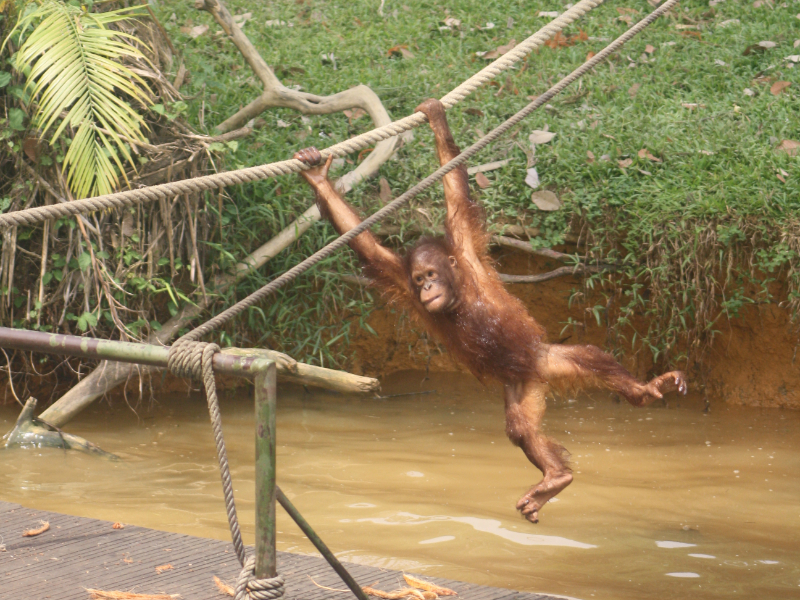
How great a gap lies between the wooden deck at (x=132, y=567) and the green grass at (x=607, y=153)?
221 centimetres

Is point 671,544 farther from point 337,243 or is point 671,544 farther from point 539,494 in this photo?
point 337,243

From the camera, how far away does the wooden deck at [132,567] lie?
2434 millimetres

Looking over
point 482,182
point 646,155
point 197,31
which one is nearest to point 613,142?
point 646,155

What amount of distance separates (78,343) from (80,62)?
2.75 metres

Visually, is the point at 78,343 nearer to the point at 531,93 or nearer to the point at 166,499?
the point at 166,499

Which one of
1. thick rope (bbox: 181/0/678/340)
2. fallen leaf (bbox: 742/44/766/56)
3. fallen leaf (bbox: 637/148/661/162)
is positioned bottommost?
thick rope (bbox: 181/0/678/340)

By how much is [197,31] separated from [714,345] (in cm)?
460

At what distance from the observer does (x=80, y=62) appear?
13.3 ft

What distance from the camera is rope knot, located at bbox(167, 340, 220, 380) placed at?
170 centimetres

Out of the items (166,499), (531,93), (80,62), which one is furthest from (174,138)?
(531,93)

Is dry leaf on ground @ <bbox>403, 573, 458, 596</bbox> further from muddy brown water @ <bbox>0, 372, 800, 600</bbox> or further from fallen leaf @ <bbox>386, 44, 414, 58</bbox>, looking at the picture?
fallen leaf @ <bbox>386, 44, 414, 58</bbox>

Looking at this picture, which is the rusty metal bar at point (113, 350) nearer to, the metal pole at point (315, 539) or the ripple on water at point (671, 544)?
the metal pole at point (315, 539)

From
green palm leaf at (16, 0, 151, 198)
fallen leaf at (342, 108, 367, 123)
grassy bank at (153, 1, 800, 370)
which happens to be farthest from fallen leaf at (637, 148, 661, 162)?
green palm leaf at (16, 0, 151, 198)

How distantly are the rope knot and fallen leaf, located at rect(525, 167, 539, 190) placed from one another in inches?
150
